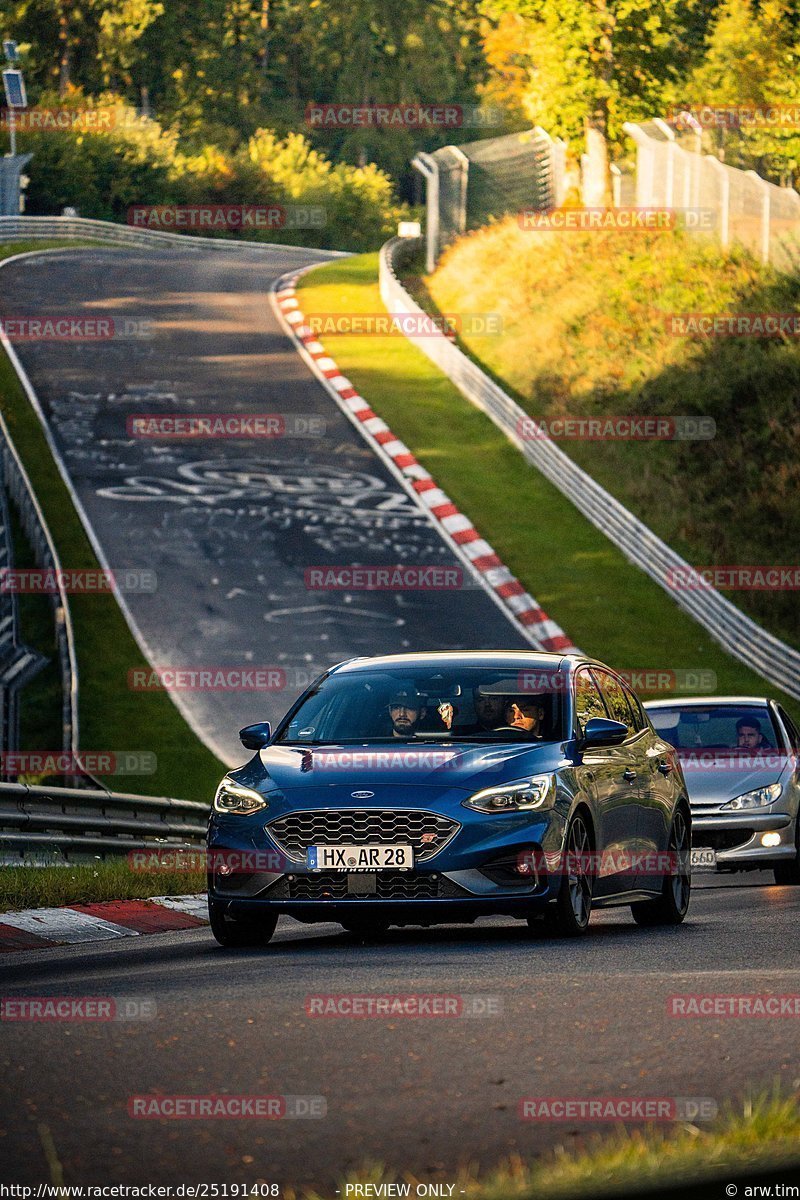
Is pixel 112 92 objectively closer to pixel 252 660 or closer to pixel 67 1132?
pixel 252 660

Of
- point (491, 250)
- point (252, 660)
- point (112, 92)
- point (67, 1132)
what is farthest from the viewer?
point (112, 92)

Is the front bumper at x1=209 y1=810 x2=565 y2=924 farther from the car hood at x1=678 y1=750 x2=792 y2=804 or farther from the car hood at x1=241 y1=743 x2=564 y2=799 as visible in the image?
the car hood at x1=678 y1=750 x2=792 y2=804

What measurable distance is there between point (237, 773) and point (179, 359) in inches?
1359

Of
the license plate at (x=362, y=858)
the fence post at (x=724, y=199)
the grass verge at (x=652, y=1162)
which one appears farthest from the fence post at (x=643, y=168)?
the grass verge at (x=652, y=1162)

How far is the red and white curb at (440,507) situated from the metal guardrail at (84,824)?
6134 mm

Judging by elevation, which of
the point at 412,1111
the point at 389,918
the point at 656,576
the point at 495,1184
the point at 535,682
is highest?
the point at 495,1184

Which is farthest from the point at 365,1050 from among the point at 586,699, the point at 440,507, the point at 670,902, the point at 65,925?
the point at 440,507

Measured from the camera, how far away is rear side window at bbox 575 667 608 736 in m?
11.9

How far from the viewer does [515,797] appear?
10867mm

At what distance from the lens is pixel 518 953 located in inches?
402

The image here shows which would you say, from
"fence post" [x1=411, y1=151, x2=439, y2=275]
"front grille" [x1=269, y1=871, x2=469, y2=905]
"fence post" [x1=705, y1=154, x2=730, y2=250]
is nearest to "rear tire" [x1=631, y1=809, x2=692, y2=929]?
"front grille" [x1=269, y1=871, x2=469, y2=905]

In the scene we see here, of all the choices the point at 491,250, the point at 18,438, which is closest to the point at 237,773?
the point at 18,438

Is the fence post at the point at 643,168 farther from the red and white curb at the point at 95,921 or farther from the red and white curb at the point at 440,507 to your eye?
the red and white curb at the point at 95,921

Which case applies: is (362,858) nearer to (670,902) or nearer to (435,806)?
(435,806)
